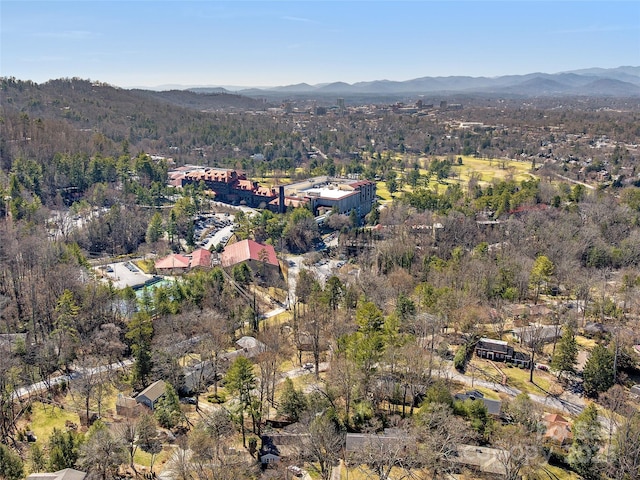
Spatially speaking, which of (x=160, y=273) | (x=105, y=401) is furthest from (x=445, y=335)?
(x=160, y=273)

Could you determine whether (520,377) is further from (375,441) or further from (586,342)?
(375,441)

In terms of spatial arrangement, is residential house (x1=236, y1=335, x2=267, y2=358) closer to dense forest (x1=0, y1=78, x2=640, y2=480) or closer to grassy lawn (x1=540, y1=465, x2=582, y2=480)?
dense forest (x1=0, y1=78, x2=640, y2=480)

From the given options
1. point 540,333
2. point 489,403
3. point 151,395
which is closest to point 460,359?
point 489,403

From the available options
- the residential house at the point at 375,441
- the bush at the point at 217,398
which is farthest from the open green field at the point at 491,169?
the residential house at the point at 375,441

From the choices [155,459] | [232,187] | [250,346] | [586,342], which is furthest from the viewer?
[232,187]

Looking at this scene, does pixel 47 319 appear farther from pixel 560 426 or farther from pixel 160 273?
pixel 560 426

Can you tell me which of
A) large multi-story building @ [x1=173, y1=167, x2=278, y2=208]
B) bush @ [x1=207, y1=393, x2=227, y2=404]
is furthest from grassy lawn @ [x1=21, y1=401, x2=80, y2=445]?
large multi-story building @ [x1=173, y1=167, x2=278, y2=208]
